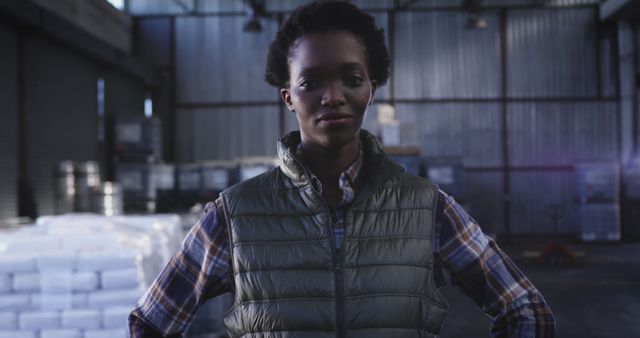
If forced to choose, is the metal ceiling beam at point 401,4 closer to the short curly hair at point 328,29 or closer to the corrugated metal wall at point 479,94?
the corrugated metal wall at point 479,94

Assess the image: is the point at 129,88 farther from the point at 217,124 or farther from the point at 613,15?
the point at 613,15

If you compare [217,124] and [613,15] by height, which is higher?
[613,15]

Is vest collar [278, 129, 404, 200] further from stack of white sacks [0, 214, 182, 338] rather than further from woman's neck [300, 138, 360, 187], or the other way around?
stack of white sacks [0, 214, 182, 338]

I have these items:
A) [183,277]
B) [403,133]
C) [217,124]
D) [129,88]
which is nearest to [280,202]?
[183,277]

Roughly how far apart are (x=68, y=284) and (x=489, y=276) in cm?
271

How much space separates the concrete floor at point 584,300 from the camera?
5988 millimetres

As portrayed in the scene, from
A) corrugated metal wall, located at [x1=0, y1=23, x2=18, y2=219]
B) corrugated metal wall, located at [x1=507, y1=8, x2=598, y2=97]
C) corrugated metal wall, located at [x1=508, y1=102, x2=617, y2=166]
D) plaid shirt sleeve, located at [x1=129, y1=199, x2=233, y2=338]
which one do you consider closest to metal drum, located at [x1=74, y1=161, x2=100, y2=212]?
corrugated metal wall, located at [x1=0, y1=23, x2=18, y2=219]

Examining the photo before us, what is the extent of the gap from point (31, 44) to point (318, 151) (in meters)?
8.36

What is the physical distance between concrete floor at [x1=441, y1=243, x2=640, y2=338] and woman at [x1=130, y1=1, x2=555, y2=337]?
4.79 metres

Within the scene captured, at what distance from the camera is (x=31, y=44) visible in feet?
27.9

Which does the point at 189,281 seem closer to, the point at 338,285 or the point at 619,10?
the point at 338,285

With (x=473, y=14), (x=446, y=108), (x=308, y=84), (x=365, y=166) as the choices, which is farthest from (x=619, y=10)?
(x=308, y=84)

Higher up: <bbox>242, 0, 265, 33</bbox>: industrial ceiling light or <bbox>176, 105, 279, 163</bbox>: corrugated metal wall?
<bbox>242, 0, 265, 33</bbox>: industrial ceiling light

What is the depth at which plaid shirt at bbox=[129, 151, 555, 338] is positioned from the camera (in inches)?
53.9
